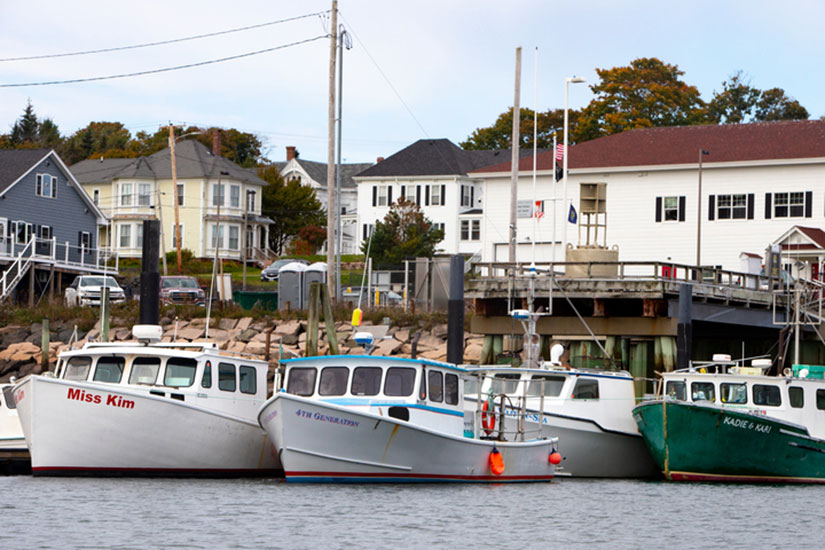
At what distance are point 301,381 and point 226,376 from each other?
2446 millimetres

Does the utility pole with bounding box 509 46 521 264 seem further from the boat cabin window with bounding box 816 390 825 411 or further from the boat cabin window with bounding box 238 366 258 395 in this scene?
the boat cabin window with bounding box 238 366 258 395

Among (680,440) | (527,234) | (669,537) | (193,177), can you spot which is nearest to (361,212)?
(193,177)

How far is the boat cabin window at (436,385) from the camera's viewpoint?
25.8 meters

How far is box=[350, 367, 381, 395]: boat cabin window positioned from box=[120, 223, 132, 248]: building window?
207 feet

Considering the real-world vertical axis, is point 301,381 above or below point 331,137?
below

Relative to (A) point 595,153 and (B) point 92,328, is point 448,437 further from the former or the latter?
(A) point 595,153

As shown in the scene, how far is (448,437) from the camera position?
2519cm

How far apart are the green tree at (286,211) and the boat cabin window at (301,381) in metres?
65.2

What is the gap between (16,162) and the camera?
6462 cm

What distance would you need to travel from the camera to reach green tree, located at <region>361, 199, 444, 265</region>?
66.7 metres

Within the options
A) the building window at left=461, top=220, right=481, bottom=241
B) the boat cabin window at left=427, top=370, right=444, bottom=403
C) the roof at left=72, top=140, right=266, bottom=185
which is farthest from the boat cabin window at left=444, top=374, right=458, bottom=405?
the roof at left=72, top=140, right=266, bottom=185

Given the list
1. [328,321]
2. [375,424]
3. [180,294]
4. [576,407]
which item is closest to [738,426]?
[576,407]

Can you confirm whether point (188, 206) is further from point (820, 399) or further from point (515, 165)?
point (820, 399)

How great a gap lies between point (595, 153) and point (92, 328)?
25.0 metres
